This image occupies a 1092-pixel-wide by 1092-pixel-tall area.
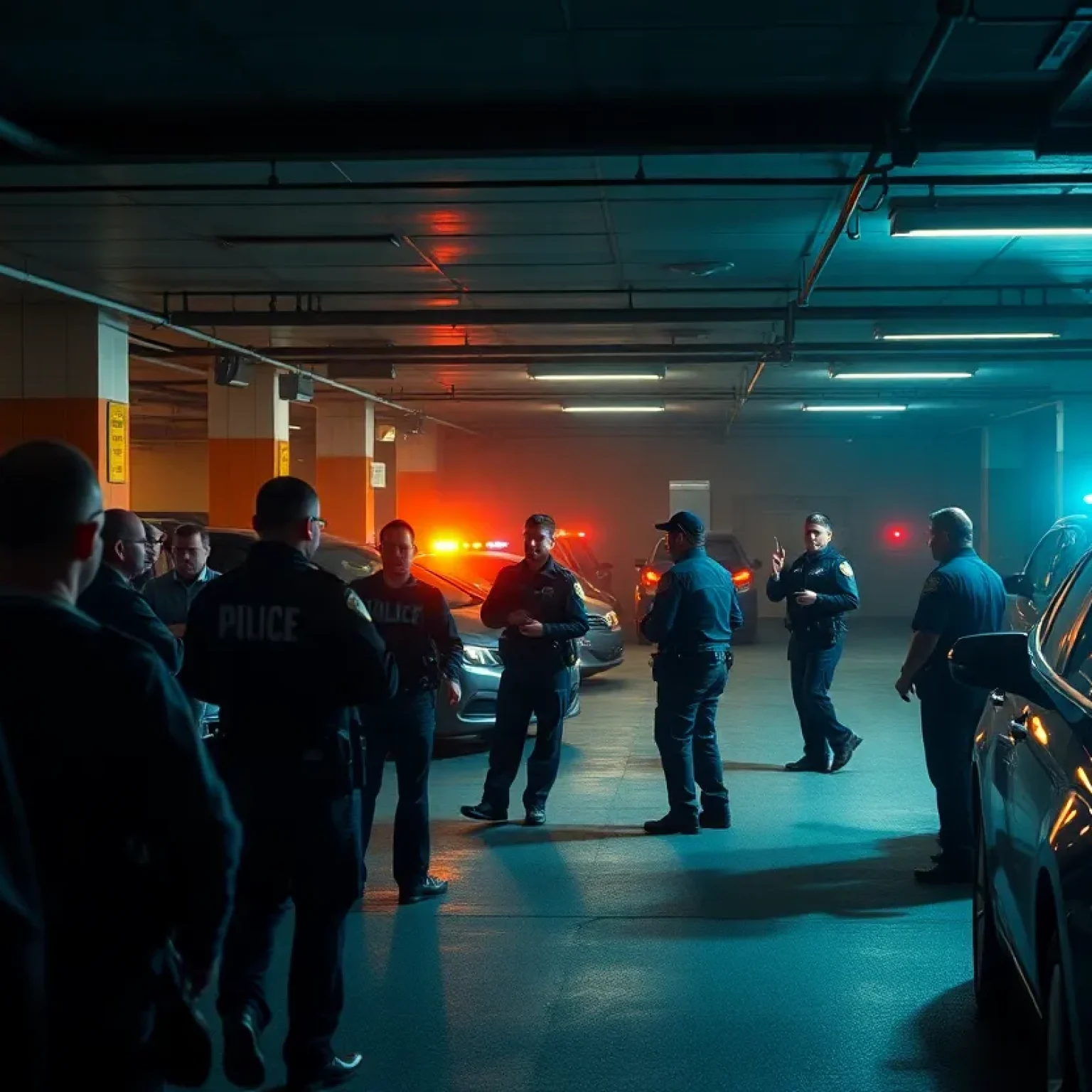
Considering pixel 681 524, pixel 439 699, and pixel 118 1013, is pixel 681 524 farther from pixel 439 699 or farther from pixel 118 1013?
pixel 118 1013

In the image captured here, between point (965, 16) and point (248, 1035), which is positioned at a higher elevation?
point (965, 16)

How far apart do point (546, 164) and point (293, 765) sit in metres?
5.76

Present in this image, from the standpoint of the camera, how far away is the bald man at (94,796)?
7.91 feet

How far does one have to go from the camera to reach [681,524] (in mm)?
8641

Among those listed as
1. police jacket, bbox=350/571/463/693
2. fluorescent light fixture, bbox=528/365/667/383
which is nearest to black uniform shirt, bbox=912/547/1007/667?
police jacket, bbox=350/571/463/693

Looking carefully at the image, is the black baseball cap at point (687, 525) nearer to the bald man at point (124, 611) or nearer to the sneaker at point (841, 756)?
the sneaker at point (841, 756)

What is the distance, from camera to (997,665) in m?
4.42

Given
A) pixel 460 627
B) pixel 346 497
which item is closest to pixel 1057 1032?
pixel 460 627

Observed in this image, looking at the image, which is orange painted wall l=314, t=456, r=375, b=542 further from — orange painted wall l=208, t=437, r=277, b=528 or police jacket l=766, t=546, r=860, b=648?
police jacket l=766, t=546, r=860, b=648

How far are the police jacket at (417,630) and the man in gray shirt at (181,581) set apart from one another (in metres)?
1.95

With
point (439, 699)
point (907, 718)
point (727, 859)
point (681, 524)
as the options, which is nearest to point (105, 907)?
point (727, 859)

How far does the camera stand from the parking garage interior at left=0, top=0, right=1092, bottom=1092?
5508 millimetres

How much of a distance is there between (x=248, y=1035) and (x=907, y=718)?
10201mm

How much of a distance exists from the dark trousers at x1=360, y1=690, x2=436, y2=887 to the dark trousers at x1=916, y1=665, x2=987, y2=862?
2.60 metres
